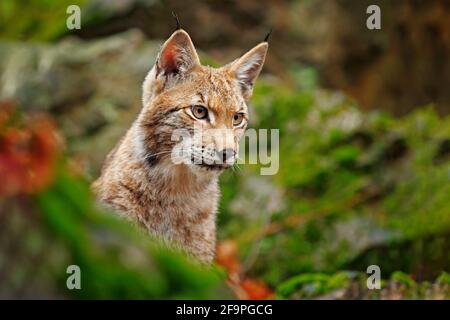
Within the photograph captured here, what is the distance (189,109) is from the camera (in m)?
6.00

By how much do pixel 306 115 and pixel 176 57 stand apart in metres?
4.90

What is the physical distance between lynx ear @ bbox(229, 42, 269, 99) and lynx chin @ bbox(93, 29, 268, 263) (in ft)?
0.17

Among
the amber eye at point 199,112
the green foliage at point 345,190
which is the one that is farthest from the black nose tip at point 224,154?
the green foliage at point 345,190

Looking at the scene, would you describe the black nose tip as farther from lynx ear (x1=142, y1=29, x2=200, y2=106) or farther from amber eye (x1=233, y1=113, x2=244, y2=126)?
lynx ear (x1=142, y1=29, x2=200, y2=106)

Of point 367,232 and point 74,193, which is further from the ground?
point 367,232

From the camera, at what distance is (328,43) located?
14.3 metres

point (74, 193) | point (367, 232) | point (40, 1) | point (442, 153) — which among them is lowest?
point (74, 193)

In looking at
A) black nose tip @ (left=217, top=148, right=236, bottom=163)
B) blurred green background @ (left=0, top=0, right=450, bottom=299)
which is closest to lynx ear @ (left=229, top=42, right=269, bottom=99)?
black nose tip @ (left=217, top=148, right=236, bottom=163)

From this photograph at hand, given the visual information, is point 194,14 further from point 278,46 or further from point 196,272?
point 196,272

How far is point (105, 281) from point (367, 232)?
19.9 feet

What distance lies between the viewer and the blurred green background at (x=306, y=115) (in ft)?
28.9

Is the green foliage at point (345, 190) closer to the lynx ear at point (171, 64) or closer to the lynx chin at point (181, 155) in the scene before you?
the lynx chin at point (181, 155)

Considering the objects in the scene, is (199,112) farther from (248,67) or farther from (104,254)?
(104,254)
